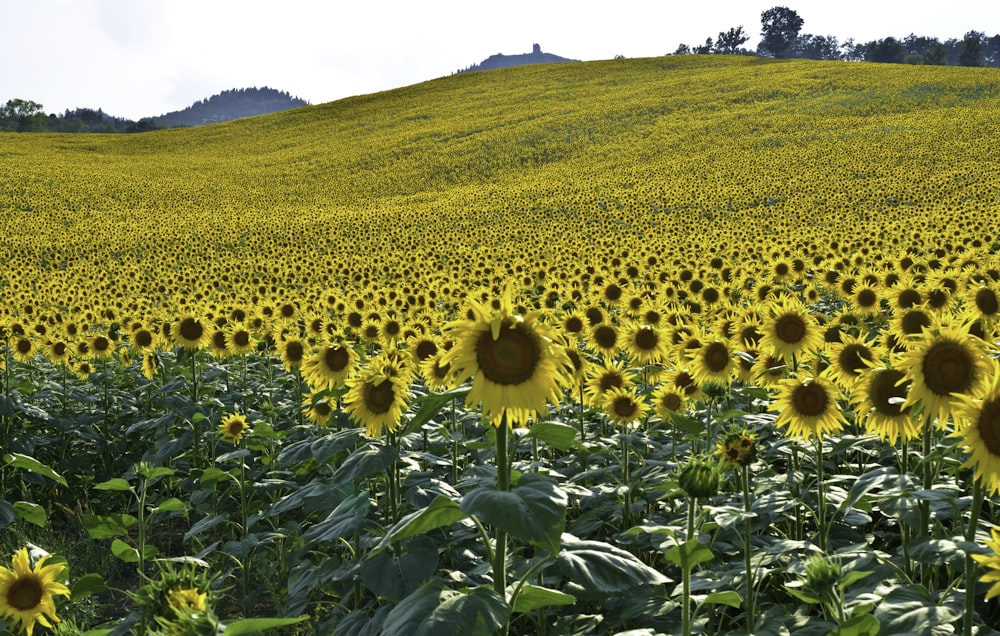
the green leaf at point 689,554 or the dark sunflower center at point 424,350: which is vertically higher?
the dark sunflower center at point 424,350

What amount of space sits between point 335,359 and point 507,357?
2.94m

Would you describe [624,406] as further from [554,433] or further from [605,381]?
[554,433]

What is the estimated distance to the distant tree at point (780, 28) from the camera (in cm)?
13575

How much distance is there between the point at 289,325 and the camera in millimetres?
8680

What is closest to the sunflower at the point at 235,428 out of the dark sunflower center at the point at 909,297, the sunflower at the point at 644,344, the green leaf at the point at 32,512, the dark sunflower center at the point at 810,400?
the green leaf at the point at 32,512

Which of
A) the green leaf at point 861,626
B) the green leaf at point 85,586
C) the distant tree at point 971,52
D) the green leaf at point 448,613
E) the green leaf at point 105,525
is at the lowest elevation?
the green leaf at point 85,586

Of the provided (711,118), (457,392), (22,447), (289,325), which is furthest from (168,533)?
(711,118)

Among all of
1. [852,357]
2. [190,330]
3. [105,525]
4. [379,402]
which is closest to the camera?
[379,402]

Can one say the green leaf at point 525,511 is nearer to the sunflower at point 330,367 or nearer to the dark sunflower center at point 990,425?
the dark sunflower center at point 990,425

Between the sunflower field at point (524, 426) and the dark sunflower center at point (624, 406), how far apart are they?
0.02 m

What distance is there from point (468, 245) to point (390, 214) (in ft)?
33.3

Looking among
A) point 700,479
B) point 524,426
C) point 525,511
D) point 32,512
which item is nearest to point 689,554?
point 700,479

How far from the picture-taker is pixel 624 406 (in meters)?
5.07

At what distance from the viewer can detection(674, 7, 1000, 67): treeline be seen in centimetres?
12356
